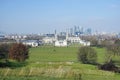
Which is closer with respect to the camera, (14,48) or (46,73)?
(46,73)

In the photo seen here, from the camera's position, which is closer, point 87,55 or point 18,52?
point 18,52

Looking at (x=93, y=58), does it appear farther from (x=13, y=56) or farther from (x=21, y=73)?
(x=21, y=73)

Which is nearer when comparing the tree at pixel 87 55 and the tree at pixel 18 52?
the tree at pixel 18 52

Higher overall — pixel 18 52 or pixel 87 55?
pixel 18 52

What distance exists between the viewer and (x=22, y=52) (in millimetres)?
58875

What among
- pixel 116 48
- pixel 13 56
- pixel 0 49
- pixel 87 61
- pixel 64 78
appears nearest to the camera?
pixel 64 78

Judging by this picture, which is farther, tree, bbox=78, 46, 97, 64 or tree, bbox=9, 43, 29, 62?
tree, bbox=78, 46, 97, 64

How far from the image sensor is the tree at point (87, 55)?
2447 inches

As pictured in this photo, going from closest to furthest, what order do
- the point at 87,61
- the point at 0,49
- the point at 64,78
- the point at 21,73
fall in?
the point at 64,78
the point at 21,73
the point at 87,61
the point at 0,49

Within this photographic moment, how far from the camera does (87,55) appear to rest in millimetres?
62312

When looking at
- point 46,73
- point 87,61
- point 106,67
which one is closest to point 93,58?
point 87,61

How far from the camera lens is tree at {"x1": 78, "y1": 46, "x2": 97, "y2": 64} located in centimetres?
6216

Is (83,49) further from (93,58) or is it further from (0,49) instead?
(0,49)

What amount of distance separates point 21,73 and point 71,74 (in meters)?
3.76
